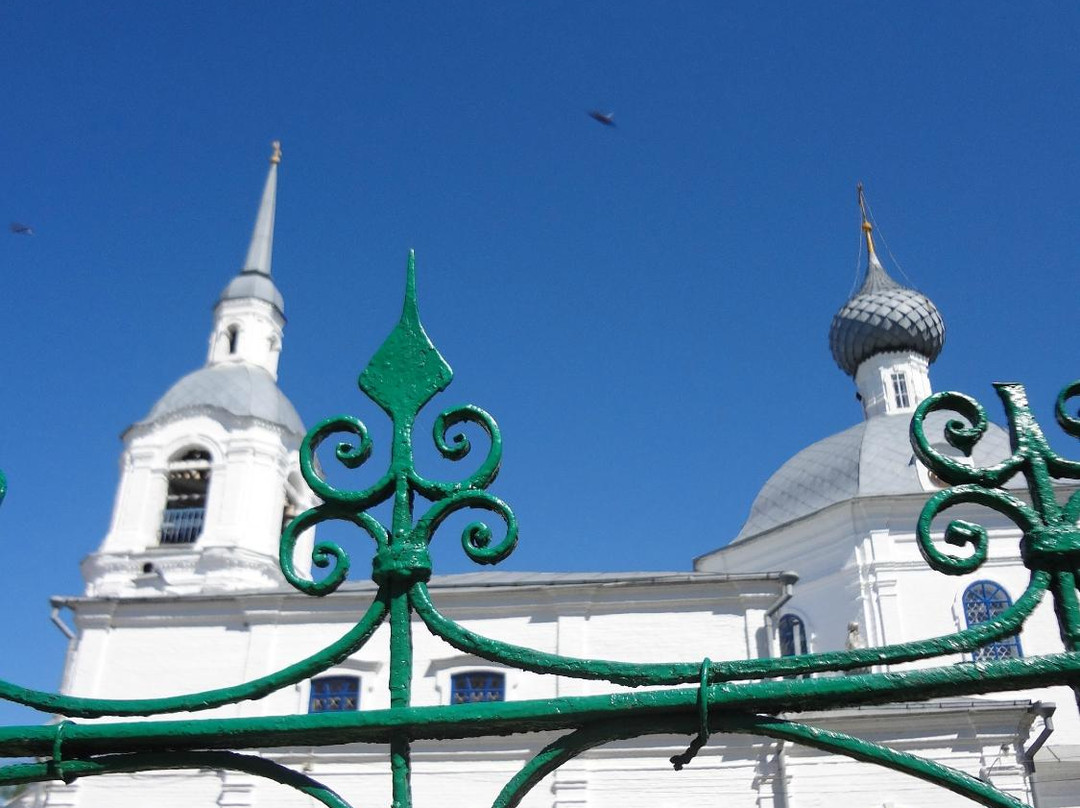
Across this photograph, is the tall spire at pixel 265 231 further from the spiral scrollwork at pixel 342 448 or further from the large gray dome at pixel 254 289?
the spiral scrollwork at pixel 342 448

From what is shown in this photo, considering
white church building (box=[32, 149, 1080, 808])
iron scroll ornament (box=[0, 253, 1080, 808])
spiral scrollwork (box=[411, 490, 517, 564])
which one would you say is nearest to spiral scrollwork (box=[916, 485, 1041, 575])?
iron scroll ornament (box=[0, 253, 1080, 808])

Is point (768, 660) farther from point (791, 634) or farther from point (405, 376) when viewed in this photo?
point (791, 634)

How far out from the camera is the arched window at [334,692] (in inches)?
778

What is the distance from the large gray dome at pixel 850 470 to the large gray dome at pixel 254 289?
14.1 m

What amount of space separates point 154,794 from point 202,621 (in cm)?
331

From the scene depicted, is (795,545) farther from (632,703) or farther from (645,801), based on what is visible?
(632,703)

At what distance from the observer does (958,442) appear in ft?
8.21

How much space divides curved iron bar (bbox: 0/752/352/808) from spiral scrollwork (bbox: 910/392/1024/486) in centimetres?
134

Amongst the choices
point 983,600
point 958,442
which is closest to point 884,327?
point 983,600

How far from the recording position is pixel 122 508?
24.8 meters

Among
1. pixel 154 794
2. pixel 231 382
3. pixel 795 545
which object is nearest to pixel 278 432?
pixel 231 382

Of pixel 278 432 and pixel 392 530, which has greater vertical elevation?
pixel 278 432

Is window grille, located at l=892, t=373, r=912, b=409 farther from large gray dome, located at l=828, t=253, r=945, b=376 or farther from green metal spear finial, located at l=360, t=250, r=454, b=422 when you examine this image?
green metal spear finial, located at l=360, t=250, r=454, b=422

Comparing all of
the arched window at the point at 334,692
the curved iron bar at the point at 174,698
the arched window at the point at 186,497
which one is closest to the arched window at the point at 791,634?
the arched window at the point at 334,692
